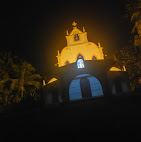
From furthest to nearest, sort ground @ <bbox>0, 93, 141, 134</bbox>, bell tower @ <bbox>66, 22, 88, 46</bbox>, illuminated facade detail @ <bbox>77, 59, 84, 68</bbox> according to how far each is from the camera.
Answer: bell tower @ <bbox>66, 22, 88, 46</bbox>, illuminated facade detail @ <bbox>77, 59, 84, 68</bbox>, ground @ <bbox>0, 93, 141, 134</bbox>

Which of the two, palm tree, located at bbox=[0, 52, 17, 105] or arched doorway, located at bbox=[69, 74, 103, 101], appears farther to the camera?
palm tree, located at bbox=[0, 52, 17, 105]

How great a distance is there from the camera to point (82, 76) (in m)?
15.7

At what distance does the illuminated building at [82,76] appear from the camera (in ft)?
37.8

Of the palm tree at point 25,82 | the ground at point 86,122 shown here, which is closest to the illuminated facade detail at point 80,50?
the palm tree at point 25,82

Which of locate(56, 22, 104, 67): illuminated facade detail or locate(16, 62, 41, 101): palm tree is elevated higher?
locate(56, 22, 104, 67): illuminated facade detail

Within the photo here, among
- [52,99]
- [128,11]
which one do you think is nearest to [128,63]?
[128,11]

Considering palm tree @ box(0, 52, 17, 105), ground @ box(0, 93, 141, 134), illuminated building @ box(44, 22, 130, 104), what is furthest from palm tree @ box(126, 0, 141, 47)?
palm tree @ box(0, 52, 17, 105)

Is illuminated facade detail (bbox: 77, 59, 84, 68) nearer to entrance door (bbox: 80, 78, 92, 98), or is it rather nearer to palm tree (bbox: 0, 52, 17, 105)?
entrance door (bbox: 80, 78, 92, 98)

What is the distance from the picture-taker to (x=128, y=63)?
1909 centimetres

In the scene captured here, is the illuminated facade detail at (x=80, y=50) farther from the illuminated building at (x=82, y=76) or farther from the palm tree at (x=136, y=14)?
the palm tree at (x=136, y=14)

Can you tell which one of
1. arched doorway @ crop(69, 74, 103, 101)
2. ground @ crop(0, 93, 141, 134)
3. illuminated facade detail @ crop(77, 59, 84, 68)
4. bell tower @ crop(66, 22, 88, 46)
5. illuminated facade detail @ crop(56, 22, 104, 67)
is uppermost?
bell tower @ crop(66, 22, 88, 46)

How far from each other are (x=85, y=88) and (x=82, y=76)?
1914 mm

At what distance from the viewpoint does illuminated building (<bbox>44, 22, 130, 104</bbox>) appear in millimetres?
11523

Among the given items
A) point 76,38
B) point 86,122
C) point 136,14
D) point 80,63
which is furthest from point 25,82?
point 136,14
